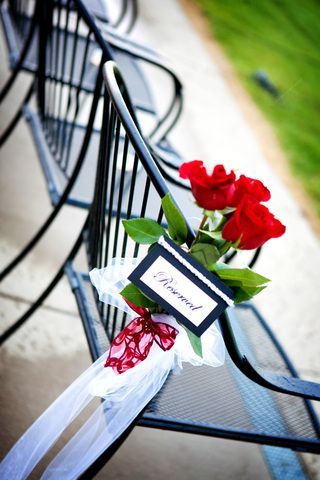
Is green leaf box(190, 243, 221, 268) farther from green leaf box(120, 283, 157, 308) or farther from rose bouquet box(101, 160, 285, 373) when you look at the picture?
green leaf box(120, 283, 157, 308)

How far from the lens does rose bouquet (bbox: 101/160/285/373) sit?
87 cm

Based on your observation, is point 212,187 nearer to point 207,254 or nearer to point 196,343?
point 207,254

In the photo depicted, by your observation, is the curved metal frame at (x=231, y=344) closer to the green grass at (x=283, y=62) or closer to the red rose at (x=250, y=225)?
the red rose at (x=250, y=225)

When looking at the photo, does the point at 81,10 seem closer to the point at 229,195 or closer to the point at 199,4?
the point at 229,195

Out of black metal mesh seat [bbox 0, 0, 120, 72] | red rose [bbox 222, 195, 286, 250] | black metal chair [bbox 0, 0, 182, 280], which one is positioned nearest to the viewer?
red rose [bbox 222, 195, 286, 250]

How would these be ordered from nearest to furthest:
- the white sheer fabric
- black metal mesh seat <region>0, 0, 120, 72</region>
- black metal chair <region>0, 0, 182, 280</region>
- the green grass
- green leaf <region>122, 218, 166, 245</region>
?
green leaf <region>122, 218, 166, 245</region>, the white sheer fabric, black metal chair <region>0, 0, 182, 280</region>, black metal mesh seat <region>0, 0, 120, 72</region>, the green grass

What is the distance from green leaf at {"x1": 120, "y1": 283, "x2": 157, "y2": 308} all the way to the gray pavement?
0.92ft

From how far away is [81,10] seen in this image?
5.00 feet

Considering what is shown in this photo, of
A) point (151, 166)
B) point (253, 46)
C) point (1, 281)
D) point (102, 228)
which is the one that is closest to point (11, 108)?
point (1, 281)

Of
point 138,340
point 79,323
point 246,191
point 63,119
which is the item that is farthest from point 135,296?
point 63,119

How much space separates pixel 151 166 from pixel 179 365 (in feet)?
1.58

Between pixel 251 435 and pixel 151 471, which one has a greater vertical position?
pixel 251 435

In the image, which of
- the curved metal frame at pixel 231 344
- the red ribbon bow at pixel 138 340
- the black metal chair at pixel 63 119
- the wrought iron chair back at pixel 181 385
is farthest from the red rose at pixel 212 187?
the black metal chair at pixel 63 119

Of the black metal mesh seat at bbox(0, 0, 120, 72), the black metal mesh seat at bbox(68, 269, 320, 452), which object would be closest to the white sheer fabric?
the black metal mesh seat at bbox(68, 269, 320, 452)
